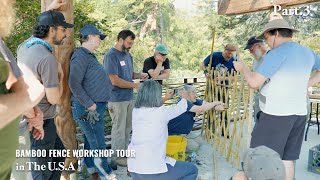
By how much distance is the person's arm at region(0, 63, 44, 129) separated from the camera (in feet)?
2.97

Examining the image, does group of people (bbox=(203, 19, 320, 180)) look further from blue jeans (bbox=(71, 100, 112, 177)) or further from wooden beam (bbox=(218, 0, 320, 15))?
blue jeans (bbox=(71, 100, 112, 177))

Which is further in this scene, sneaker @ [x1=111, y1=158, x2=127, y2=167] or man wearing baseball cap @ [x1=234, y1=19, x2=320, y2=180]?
sneaker @ [x1=111, y1=158, x2=127, y2=167]

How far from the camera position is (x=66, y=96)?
9.39 feet

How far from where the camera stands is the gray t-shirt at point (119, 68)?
10.8 feet

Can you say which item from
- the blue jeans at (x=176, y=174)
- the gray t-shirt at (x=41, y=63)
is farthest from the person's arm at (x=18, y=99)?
the blue jeans at (x=176, y=174)

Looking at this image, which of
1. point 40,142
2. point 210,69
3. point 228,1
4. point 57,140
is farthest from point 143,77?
point 40,142

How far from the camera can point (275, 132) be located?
233 cm

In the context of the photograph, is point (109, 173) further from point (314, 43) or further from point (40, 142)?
point (314, 43)

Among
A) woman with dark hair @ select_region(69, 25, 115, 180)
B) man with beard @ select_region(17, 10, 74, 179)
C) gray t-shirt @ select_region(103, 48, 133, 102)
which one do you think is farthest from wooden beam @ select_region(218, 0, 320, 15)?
man with beard @ select_region(17, 10, 74, 179)

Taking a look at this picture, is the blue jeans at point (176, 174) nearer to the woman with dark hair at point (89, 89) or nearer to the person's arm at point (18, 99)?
the woman with dark hair at point (89, 89)

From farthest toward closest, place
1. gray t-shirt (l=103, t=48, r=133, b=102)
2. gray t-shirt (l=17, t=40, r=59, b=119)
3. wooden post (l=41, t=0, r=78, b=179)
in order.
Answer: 1. gray t-shirt (l=103, t=48, r=133, b=102)
2. wooden post (l=41, t=0, r=78, b=179)
3. gray t-shirt (l=17, t=40, r=59, b=119)

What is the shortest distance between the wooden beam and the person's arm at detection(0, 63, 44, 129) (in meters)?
2.27

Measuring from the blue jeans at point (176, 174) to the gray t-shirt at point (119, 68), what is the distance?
1.15 metres

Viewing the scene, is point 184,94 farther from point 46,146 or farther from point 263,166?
point 263,166
